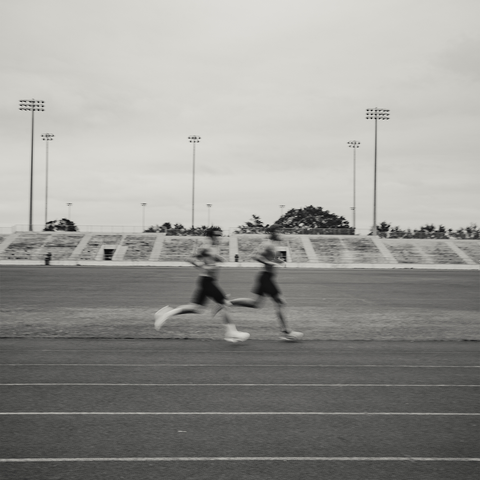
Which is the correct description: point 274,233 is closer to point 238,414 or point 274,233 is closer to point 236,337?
point 236,337

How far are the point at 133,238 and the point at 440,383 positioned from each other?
60951mm

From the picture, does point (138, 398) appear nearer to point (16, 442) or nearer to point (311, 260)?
point (16, 442)

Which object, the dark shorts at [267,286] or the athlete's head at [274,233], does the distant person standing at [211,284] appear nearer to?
the dark shorts at [267,286]

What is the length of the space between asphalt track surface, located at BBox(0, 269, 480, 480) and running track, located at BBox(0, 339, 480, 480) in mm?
15

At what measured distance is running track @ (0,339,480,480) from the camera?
13.5 feet

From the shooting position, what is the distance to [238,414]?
212 inches

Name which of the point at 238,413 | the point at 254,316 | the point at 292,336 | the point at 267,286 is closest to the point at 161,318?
the point at 267,286

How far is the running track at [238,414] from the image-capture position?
4.11m

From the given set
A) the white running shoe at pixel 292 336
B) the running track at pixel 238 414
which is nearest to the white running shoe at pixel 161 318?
the running track at pixel 238 414

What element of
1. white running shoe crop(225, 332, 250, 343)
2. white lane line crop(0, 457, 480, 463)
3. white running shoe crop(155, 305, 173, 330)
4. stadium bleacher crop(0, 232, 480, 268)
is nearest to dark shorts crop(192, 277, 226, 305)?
white running shoe crop(225, 332, 250, 343)

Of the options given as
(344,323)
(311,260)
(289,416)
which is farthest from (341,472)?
(311,260)

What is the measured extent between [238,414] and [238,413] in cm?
3

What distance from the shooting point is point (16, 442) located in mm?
4547

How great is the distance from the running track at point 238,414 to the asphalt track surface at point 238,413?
15 millimetres
